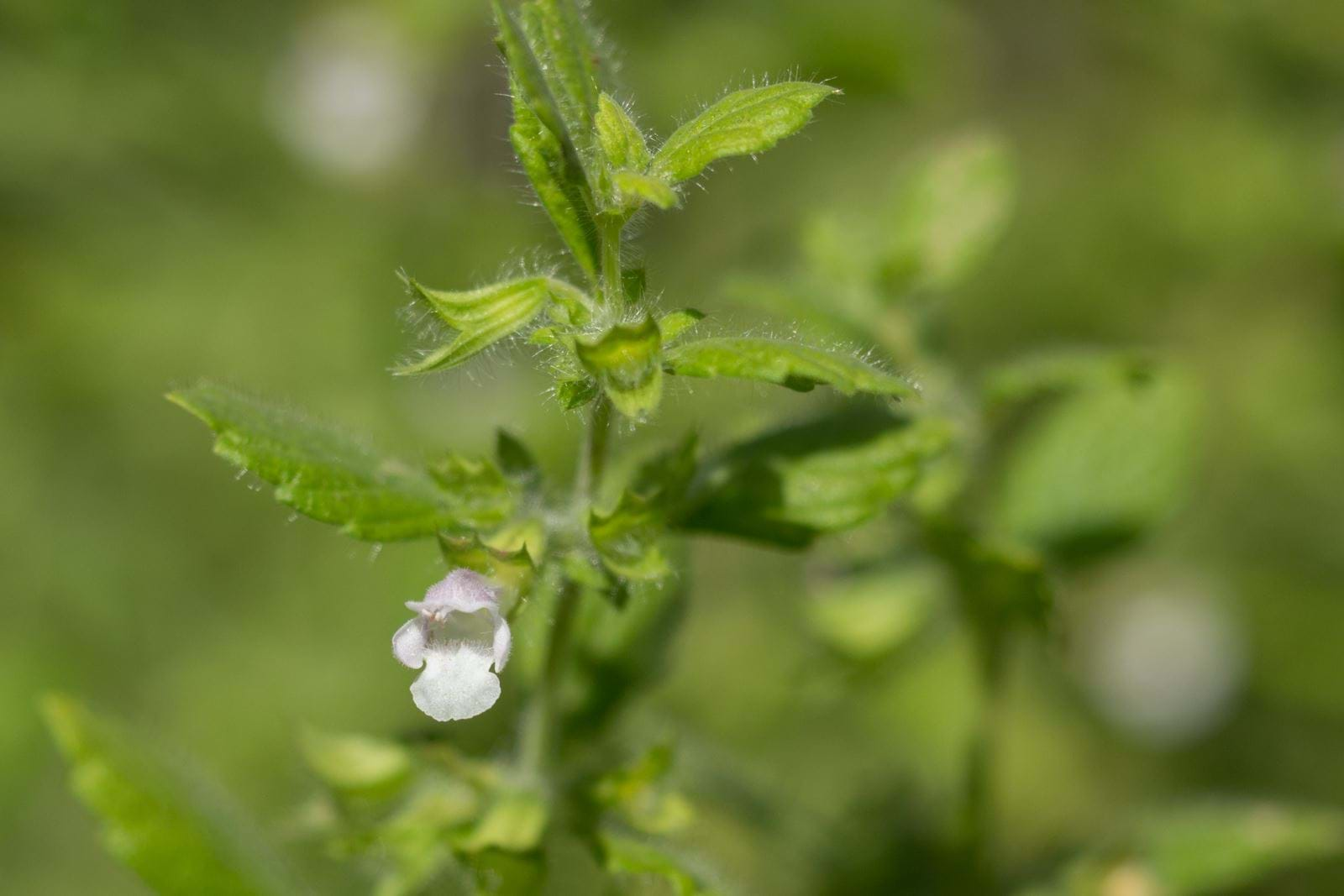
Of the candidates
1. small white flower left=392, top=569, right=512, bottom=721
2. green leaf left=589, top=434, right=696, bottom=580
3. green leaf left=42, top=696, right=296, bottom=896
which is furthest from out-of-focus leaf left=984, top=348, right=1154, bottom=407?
green leaf left=42, top=696, right=296, bottom=896

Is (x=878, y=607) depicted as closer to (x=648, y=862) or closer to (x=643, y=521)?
Answer: (x=648, y=862)

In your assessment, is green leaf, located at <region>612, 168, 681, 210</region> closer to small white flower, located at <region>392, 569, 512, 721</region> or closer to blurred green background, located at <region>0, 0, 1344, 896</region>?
small white flower, located at <region>392, 569, 512, 721</region>

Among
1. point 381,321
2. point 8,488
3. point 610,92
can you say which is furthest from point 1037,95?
point 610,92

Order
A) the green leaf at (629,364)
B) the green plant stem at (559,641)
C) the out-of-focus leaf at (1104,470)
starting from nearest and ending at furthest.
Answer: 1. the green leaf at (629,364)
2. the green plant stem at (559,641)
3. the out-of-focus leaf at (1104,470)

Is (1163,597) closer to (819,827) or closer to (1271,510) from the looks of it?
→ (1271,510)

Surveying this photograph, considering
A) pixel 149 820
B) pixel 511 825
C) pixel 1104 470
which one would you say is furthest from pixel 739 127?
pixel 1104 470

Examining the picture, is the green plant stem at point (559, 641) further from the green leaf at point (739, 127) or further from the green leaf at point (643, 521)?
the green leaf at point (739, 127)

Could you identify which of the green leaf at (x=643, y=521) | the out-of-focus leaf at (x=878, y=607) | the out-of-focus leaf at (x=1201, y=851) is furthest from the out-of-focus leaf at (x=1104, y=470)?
the green leaf at (x=643, y=521)
